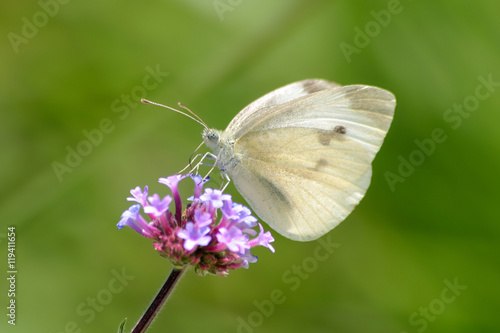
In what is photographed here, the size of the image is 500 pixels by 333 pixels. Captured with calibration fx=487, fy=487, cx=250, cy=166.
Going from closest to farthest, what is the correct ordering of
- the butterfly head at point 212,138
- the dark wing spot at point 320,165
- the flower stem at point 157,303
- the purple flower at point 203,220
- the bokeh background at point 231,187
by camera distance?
the flower stem at point 157,303
the purple flower at point 203,220
the butterfly head at point 212,138
the dark wing spot at point 320,165
the bokeh background at point 231,187

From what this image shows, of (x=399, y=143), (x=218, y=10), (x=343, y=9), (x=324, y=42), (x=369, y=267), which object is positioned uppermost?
(x=343, y=9)

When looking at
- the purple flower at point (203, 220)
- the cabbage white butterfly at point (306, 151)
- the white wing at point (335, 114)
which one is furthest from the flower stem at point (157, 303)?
the white wing at point (335, 114)

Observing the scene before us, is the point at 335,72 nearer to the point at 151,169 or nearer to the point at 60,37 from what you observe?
the point at 151,169

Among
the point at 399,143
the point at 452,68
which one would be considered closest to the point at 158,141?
the point at 399,143

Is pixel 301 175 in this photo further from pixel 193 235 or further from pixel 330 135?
pixel 193 235

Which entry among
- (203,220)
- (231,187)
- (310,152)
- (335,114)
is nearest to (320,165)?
(310,152)

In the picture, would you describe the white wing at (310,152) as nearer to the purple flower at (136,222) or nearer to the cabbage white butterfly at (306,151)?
the cabbage white butterfly at (306,151)
